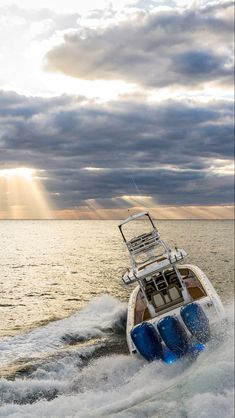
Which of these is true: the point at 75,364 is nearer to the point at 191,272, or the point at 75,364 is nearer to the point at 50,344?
the point at 50,344

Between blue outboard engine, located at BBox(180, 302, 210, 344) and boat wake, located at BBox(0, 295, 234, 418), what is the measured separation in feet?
2.02

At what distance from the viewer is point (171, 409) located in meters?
14.2

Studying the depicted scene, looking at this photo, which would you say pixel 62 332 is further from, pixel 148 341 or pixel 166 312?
pixel 148 341

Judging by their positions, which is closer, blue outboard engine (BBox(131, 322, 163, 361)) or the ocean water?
the ocean water

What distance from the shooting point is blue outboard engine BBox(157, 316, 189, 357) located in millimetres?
17812

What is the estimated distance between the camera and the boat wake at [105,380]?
14.3 m

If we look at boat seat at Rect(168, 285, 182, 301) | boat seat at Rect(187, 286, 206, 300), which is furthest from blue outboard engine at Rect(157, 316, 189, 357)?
boat seat at Rect(187, 286, 206, 300)

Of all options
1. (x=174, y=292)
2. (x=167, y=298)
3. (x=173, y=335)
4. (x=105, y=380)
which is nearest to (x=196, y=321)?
(x=173, y=335)

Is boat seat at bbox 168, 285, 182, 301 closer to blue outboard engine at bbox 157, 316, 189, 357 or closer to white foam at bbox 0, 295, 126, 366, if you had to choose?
blue outboard engine at bbox 157, 316, 189, 357

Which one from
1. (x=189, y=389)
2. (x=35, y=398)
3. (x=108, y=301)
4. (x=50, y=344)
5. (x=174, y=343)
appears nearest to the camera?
(x=189, y=389)

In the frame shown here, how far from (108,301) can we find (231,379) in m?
19.5

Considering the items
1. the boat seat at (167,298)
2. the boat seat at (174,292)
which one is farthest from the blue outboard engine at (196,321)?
the boat seat at (174,292)

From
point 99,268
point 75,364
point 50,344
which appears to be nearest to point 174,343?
point 75,364

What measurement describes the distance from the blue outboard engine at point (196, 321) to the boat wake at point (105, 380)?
0.62 metres
